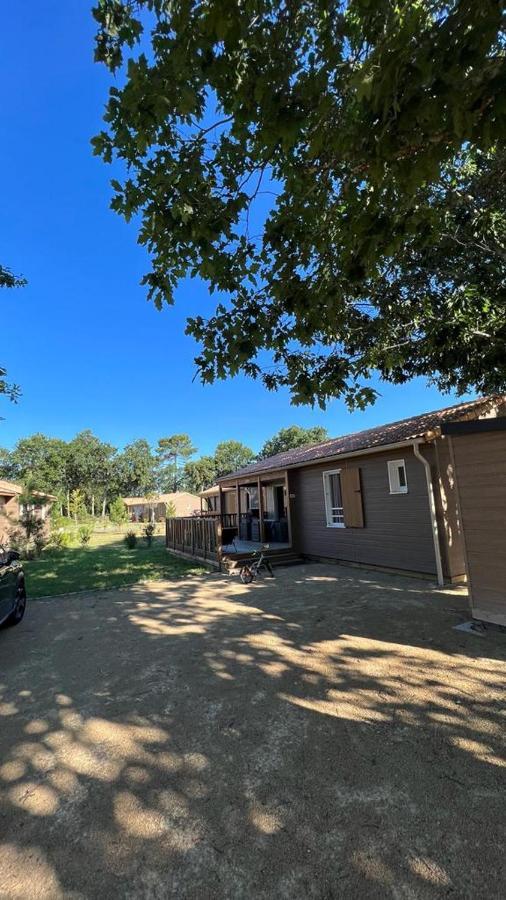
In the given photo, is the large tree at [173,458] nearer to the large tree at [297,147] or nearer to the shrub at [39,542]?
the shrub at [39,542]

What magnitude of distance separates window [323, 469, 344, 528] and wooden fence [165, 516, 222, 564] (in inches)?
124

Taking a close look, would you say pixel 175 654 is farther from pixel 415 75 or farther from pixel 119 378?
pixel 119 378

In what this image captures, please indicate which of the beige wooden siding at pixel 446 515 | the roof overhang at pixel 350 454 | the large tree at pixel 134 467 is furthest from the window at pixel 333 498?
the large tree at pixel 134 467

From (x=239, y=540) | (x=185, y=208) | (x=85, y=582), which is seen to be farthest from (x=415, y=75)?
(x=239, y=540)

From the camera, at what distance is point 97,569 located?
11344 mm

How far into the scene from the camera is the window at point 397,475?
880 centimetres

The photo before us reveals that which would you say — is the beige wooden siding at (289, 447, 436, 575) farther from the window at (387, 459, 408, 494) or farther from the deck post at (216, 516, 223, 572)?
the deck post at (216, 516, 223, 572)

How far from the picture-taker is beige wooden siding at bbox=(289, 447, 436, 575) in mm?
8258

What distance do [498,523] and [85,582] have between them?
28.5 feet

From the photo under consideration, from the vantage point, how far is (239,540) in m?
16.4

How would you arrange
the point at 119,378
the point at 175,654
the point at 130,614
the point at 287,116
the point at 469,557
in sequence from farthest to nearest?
the point at 119,378
the point at 130,614
the point at 469,557
the point at 175,654
the point at 287,116

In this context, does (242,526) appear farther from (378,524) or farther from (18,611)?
(18,611)

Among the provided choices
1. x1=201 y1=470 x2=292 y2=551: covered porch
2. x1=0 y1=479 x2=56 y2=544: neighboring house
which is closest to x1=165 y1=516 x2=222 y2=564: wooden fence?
x1=201 y1=470 x2=292 y2=551: covered porch

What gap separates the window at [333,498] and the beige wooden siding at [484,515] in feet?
18.6
